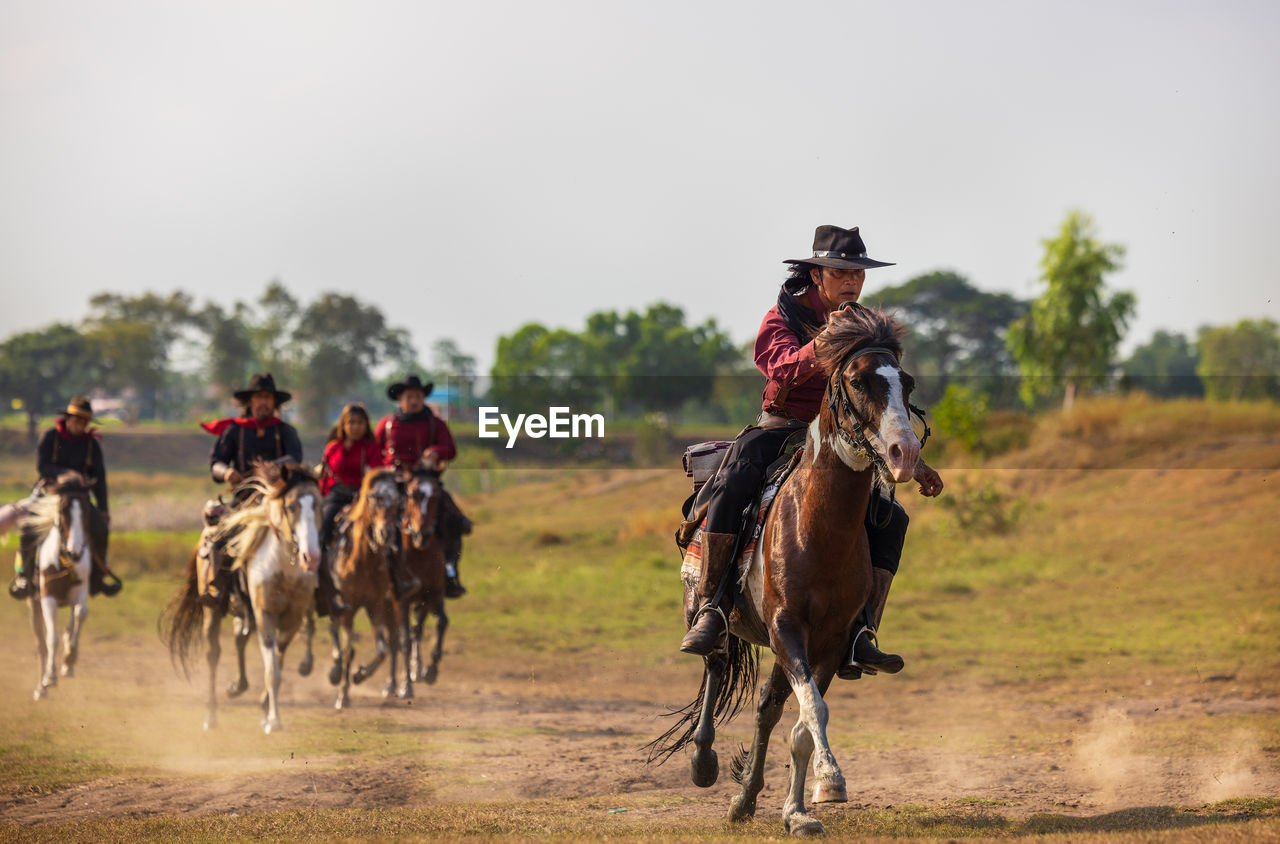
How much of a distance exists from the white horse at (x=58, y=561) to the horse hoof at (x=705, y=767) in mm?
8568

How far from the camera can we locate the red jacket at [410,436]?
13.8m

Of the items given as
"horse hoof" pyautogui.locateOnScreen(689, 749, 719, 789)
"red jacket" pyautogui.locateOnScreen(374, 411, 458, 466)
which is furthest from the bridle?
"red jacket" pyautogui.locateOnScreen(374, 411, 458, 466)

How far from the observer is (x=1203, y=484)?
23.2 metres

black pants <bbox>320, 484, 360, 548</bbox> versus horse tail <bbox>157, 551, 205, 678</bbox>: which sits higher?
black pants <bbox>320, 484, 360, 548</bbox>

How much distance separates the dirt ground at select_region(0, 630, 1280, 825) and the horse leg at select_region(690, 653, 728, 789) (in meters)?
0.25

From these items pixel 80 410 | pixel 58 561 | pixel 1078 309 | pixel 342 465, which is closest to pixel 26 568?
pixel 58 561

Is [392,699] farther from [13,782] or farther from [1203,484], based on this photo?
[1203,484]

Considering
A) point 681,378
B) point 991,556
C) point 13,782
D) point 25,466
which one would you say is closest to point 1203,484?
point 991,556

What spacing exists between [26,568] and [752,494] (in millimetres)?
10154

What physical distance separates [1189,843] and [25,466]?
38.1 meters

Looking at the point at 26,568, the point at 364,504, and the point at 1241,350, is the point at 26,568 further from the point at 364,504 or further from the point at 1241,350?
the point at 1241,350

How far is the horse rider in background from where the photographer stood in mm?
13961

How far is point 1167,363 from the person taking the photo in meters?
85.8

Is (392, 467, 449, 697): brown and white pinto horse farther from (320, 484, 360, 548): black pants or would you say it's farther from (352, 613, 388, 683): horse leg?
(320, 484, 360, 548): black pants
